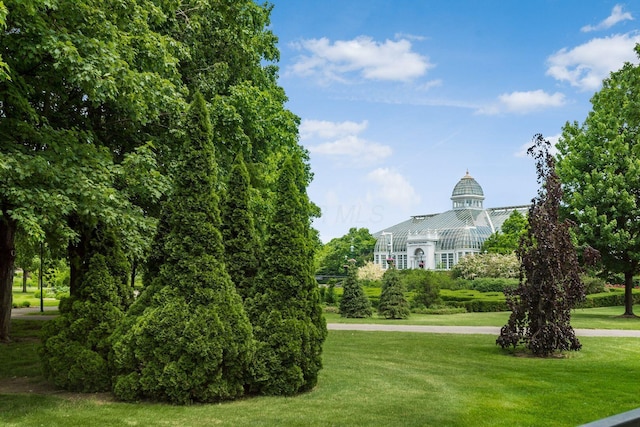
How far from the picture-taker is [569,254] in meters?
13.4

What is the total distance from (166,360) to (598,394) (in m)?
6.43

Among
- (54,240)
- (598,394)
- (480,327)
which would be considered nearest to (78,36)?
(54,240)

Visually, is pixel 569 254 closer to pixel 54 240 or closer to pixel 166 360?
pixel 166 360

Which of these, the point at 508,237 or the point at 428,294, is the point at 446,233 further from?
the point at 428,294

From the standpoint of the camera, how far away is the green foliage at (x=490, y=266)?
146 ft

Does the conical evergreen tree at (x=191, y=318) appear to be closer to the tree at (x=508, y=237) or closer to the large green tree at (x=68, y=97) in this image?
the large green tree at (x=68, y=97)

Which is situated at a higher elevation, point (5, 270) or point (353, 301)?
point (5, 270)

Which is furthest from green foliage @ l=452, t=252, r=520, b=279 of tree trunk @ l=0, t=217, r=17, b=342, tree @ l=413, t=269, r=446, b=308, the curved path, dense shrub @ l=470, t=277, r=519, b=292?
tree trunk @ l=0, t=217, r=17, b=342

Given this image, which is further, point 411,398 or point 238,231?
point 238,231

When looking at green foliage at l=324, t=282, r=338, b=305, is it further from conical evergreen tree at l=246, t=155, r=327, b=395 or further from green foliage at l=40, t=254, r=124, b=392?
green foliage at l=40, t=254, r=124, b=392

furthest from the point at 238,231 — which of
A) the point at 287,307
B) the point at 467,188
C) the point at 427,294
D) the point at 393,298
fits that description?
the point at 467,188

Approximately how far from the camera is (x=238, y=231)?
9.34 metres

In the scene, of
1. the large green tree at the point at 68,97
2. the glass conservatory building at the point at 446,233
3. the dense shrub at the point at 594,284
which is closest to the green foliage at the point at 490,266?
the dense shrub at the point at 594,284

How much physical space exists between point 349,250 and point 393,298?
2270 inches
